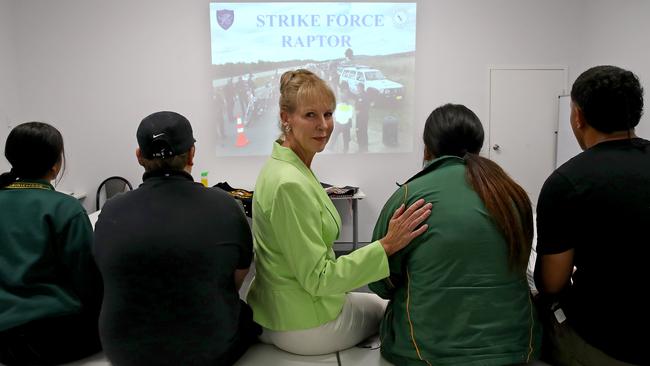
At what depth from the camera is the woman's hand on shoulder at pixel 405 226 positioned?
1.22 m

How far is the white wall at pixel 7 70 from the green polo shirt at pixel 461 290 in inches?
170

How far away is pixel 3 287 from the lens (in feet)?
4.34

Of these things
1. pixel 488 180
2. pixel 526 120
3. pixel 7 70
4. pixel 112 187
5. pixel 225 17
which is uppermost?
pixel 225 17

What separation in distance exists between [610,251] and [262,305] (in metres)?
1.03

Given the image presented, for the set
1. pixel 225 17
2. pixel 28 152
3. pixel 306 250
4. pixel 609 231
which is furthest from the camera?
pixel 225 17

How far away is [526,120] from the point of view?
14.9 ft

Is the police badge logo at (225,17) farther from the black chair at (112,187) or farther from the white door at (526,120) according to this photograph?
the white door at (526,120)

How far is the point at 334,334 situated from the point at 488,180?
69 cm

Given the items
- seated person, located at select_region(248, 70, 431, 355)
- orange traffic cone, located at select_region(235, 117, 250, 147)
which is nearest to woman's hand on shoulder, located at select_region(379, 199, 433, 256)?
seated person, located at select_region(248, 70, 431, 355)

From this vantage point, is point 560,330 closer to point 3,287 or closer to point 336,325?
point 336,325

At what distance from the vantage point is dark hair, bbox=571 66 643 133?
119cm

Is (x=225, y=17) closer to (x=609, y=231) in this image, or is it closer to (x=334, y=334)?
(x=334, y=334)

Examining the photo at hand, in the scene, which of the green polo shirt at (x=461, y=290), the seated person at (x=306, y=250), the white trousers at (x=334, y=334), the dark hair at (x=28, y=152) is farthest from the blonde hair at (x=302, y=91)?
the dark hair at (x=28, y=152)

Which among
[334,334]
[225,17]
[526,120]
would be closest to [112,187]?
[225,17]
